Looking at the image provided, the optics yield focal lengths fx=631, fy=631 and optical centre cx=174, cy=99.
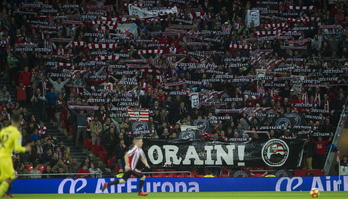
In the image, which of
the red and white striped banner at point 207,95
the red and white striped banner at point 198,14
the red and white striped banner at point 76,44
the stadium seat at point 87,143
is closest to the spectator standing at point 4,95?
the stadium seat at point 87,143

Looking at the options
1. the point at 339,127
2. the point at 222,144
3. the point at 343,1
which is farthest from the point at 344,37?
the point at 222,144

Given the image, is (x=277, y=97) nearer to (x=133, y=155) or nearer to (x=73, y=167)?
(x=73, y=167)

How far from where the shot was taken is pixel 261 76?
30688mm

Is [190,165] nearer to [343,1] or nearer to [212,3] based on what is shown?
[212,3]

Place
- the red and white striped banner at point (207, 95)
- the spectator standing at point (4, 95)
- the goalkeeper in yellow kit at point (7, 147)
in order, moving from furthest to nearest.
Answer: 1. the red and white striped banner at point (207, 95)
2. the spectator standing at point (4, 95)
3. the goalkeeper in yellow kit at point (7, 147)

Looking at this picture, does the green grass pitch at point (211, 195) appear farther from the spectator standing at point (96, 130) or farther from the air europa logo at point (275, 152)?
the spectator standing at point (96, 130)

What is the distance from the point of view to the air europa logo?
86.7 ft

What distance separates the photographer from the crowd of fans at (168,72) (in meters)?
27.3

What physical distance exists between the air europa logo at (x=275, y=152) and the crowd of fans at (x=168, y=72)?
2.72 feet

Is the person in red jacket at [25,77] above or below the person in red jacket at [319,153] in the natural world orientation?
above

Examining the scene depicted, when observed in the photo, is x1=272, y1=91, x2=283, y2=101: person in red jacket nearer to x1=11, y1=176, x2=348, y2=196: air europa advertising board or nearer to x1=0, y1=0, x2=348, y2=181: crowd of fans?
x1=0, y1=0, x2=348, y2=181: crowd of fans

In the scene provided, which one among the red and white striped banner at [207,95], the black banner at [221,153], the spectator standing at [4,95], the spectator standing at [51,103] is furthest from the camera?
the red and white striped banner at [207,95]

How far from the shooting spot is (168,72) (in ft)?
102

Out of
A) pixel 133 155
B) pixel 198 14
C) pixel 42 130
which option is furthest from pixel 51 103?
pixel 198 14
